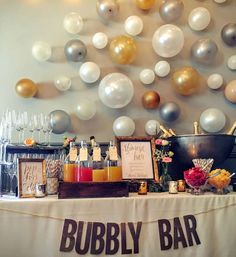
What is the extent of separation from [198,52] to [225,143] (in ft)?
2.92

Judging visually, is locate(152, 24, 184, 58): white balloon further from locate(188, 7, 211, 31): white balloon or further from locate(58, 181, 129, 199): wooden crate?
locate(58, 181, 129, 199): wooden crate

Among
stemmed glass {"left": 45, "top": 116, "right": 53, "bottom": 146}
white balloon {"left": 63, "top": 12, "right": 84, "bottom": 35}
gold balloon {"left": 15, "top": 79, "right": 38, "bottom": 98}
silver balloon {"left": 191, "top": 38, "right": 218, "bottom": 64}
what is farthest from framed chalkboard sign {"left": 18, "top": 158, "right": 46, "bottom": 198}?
silver balloon {"left": 191, "top": 38, "right": 218, "bottom": 64}

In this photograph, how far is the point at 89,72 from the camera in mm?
2684

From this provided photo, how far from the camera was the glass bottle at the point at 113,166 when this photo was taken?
Answer: 6.98 ft

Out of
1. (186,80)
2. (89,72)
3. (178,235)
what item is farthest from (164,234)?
(89,72)

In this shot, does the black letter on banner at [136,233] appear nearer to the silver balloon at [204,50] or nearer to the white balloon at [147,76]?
the white balloon at [147,76]

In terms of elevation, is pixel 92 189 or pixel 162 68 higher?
pixel 162 68

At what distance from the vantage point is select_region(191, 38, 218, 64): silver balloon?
2775 mm

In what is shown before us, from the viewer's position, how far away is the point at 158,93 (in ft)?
9.35

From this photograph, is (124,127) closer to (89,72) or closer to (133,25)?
(89,72)

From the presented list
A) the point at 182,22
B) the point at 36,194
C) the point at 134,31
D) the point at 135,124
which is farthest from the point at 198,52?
the point at 36,194

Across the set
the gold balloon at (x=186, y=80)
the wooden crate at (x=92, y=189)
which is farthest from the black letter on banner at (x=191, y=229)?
the gold balloon at (x=186, y=80)

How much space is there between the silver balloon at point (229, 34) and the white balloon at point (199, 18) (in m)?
0.17

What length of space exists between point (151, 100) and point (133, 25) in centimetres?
65
